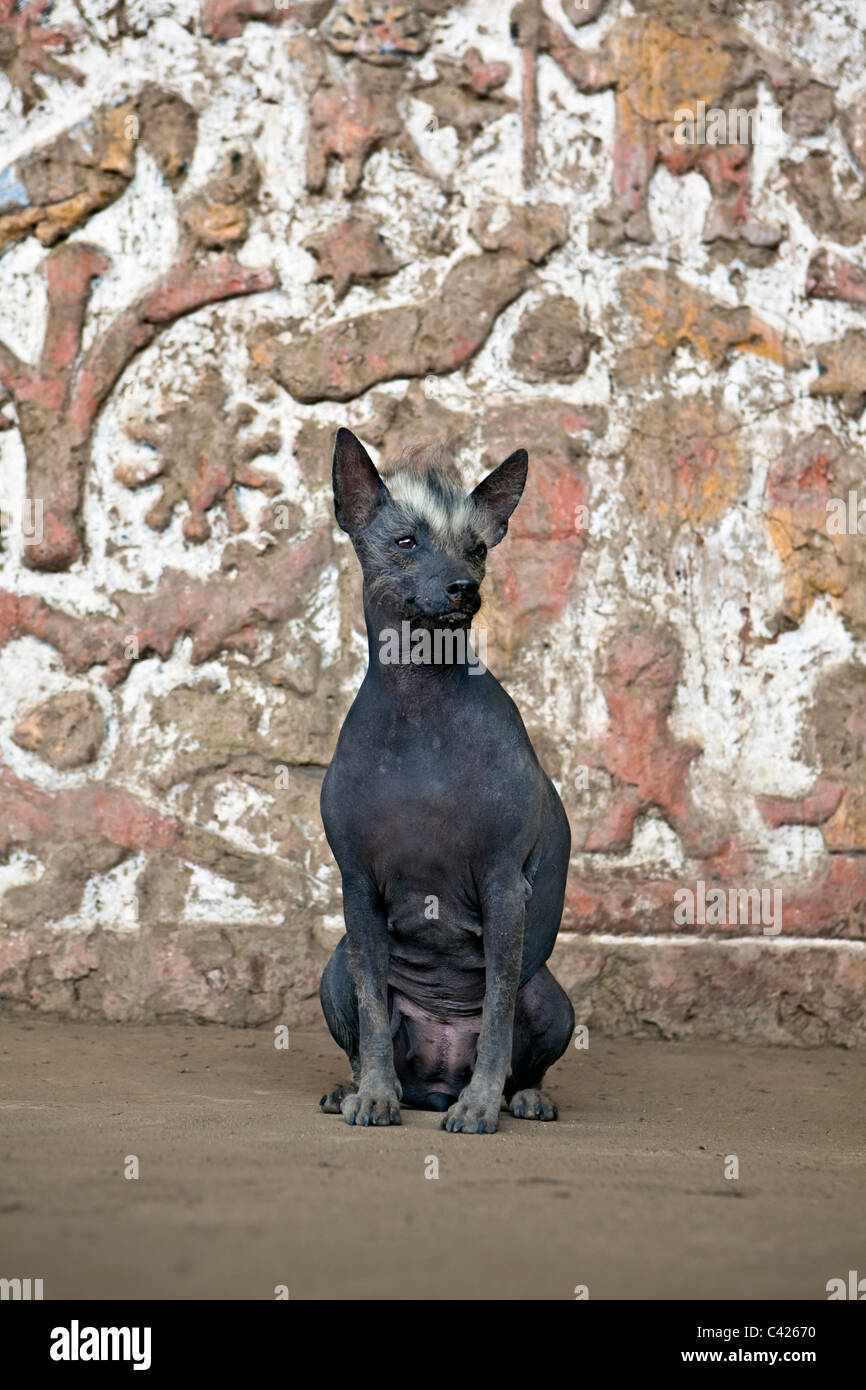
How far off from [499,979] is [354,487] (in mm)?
1344

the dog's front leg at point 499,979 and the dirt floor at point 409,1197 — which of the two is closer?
the dirt floor at point 409,1197

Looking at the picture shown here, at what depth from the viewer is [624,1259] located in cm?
209

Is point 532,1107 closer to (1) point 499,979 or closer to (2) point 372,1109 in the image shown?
(1) point 499,979

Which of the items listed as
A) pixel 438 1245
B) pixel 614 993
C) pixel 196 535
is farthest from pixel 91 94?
pixel 438 1245

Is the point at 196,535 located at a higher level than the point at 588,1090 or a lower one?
higher

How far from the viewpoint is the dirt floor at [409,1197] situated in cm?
200

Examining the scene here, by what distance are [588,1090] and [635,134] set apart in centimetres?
351

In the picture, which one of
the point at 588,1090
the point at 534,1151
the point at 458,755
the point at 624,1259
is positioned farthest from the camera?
the point at 588,1090

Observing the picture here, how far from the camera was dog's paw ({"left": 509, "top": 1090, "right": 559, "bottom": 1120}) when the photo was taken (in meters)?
3.67

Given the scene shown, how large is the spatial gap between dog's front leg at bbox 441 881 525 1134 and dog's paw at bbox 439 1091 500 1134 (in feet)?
0.17

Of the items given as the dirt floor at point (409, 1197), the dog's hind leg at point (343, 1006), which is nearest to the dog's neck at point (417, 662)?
the dog's hind leg at point (343, 1006)

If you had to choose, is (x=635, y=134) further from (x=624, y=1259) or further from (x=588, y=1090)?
(x=624, y=1259)

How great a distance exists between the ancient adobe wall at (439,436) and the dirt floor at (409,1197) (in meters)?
0.95

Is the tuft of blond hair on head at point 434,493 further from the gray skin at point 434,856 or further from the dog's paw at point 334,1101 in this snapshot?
the dog's paw at point 334,1101
